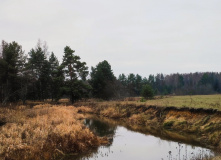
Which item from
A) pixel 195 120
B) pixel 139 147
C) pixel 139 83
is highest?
pixel 139 83

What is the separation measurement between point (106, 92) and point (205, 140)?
43.3m

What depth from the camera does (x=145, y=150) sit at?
47.2 feet

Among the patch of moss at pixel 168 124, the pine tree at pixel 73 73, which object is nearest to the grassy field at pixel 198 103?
the patch of moss at pixel 168 124

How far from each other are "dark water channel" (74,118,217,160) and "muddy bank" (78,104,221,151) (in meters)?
1.70

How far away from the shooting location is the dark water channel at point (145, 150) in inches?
492

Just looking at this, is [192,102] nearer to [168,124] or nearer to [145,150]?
[168,124]

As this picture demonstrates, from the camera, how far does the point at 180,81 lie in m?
136

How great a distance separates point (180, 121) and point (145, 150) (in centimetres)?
782

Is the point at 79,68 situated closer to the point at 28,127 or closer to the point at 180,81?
the point at 28,127

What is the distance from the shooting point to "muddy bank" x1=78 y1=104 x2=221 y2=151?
53.6 ft

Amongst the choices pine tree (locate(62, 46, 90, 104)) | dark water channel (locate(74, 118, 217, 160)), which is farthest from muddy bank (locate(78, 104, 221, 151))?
pine tree (locate(62, 46, 90, 104))

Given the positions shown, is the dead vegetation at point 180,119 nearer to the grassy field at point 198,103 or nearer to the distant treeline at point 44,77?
the grassy field at point 198,103

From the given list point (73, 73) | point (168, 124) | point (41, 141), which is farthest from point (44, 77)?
point (41, 141)

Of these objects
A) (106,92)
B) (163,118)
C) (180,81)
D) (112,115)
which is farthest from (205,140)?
(180,81)
